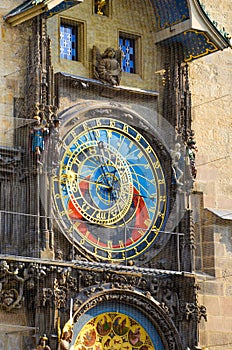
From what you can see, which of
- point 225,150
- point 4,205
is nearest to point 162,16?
point 225,150

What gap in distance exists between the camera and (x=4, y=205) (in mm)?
14633

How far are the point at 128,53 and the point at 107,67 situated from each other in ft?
1.79

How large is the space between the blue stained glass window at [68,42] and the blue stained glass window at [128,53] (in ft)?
1.90

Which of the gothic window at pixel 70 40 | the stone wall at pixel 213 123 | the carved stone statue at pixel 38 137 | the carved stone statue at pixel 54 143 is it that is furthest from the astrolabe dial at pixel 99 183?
the stone wall at pixel 213 123

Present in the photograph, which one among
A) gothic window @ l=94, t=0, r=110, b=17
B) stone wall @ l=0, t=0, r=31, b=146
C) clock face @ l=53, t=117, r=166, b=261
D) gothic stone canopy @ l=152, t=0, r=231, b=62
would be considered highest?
gothic window @ l=94, t=0, r=110, b=17

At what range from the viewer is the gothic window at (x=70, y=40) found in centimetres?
1559

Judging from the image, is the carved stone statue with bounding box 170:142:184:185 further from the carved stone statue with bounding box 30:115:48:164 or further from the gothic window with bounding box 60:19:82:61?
the carved stone statue with bounding box 30:115:48:164

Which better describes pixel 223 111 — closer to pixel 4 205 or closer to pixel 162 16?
pixel 162 16

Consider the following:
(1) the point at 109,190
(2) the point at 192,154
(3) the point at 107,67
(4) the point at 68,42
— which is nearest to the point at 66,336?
(1) the point at 109,190

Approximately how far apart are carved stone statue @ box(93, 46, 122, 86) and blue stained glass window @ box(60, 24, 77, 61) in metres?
0.22

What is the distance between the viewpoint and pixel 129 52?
16.1 m

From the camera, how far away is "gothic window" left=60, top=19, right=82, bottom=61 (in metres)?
15.6

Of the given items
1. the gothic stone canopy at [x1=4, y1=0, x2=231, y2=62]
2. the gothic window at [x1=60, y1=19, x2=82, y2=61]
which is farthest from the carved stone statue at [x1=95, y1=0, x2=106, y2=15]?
the gothic stone canopy at [x1=4, y1=0, x2=231, y2=62]

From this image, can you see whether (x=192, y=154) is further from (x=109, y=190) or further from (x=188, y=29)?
(x=188, y=29)
